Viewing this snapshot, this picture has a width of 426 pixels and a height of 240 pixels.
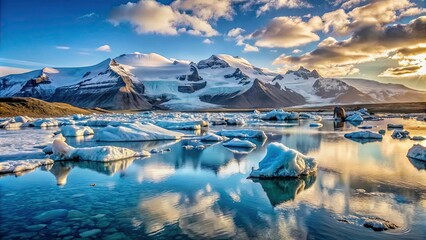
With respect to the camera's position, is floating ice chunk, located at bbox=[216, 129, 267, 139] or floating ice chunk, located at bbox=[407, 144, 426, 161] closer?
floating ice chunk, located at bbox=[407, 144, 426, 161]

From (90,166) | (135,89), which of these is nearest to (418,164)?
(90,166)

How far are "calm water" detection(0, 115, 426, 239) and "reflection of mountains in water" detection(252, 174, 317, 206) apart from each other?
28 mm

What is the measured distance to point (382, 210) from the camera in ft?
24.7

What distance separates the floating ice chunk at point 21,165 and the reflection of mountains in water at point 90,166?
45 centimetres

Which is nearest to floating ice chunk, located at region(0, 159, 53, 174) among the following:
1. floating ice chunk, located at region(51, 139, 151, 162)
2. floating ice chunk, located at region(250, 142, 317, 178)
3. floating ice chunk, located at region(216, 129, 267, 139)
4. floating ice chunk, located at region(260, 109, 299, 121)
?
floating ice chunk, located at region(51, 139, 151, 162)

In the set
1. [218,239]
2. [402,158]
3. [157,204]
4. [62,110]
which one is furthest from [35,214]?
[62,110]

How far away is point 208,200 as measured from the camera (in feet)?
27.5

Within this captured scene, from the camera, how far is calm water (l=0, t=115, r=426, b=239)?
6445 millimetres

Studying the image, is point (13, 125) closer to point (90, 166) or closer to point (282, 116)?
point (90, 166)

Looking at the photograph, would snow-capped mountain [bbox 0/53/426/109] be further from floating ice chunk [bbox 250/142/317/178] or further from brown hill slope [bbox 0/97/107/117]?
floating ice chunk [bbox 250/142/317/178]

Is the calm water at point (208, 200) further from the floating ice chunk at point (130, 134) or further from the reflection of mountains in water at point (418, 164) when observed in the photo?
the floating ice chunk at point (130, 134)

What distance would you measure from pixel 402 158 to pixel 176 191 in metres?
10.0

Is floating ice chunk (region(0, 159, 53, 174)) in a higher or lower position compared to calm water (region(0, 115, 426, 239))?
higher

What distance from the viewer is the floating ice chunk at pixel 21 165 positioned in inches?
444
